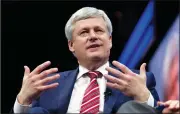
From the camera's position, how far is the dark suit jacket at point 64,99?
6.82 feet

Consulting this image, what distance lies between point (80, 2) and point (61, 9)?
0.85 ft

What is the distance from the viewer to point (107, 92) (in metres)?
2.15

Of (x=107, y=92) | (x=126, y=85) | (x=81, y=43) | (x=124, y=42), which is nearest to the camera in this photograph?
(x=126, y=85)

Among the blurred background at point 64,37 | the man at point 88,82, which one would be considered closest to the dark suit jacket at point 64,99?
the man at point 88,82

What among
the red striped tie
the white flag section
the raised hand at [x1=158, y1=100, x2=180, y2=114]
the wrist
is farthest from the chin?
the white flag section

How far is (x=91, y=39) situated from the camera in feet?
7.47

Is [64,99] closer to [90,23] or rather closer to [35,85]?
[35,85]

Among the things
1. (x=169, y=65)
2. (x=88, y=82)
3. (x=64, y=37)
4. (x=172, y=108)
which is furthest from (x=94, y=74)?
(x=64, y=37)

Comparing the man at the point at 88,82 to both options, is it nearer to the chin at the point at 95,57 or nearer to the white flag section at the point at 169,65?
the chin at the point at 95,57

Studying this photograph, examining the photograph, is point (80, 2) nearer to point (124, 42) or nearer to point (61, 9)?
point (61, 9)

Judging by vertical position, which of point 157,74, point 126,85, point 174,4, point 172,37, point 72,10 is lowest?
point 126,85

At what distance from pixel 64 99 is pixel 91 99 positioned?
5.6 inches

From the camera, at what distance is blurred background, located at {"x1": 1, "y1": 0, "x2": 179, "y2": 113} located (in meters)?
3.29

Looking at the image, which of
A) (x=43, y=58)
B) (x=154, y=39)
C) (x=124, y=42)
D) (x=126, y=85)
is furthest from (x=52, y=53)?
(x=126, y=85)
